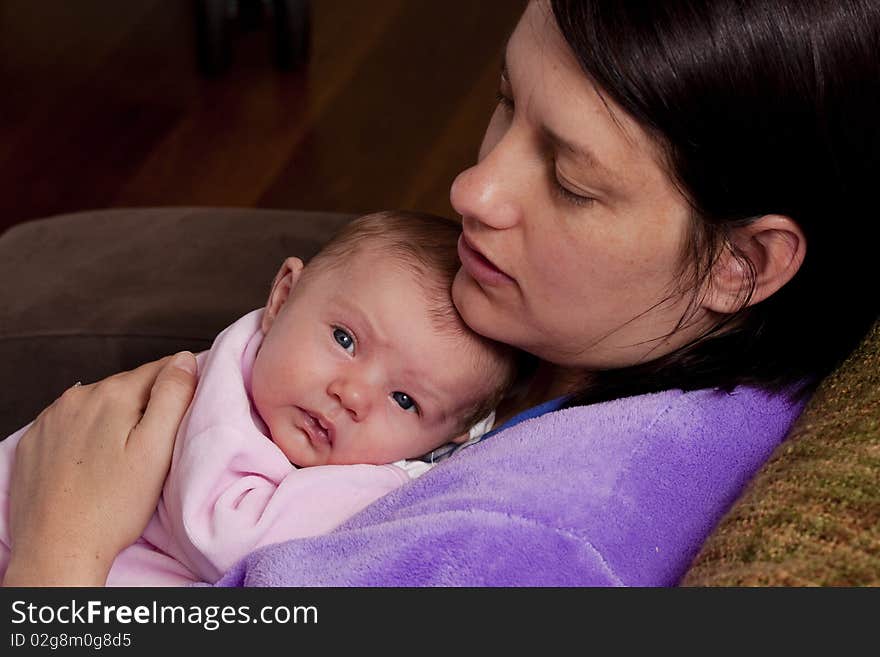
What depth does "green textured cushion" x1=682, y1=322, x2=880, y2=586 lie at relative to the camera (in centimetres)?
94

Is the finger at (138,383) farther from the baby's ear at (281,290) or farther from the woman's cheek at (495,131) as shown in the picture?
the woman's cheek at (495,131)

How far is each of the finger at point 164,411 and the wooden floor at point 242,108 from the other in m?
1.68

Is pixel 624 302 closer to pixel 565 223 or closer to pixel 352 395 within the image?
pixel 565 223

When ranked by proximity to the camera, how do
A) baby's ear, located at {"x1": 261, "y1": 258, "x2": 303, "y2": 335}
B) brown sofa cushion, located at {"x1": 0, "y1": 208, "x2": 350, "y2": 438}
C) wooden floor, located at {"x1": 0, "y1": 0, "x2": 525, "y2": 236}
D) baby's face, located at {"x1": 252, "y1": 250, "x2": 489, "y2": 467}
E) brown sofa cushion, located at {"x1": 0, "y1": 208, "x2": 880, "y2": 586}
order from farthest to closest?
Answer: wooden floor, located at {"x1": 0, "y1": 0, "x2": 525, "y2": 236}, brown sofa cushion, located at {"x1": 0, "y1": 208, "x2": 350, "y2": 438}, baby's ear, located at {"x1": 261, "y1": 258, "x2": 303, "y2": 335}, baby's face, located at {"x1": 252, "y1": 250, "x2": 489, "y2": 467}, brown sofa cushion, located at {"x1": 0, "y1": 208, "x2": 880, "y2": 586}


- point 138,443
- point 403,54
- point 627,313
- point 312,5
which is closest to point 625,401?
point 627,313

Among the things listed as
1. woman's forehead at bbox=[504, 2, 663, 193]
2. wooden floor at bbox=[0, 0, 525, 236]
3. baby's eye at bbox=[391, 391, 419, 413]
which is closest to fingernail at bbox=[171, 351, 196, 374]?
baby's eye at bbox=[391, 391, 419, 413]

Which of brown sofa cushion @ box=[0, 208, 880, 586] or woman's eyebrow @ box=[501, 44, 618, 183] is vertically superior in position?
woman's eyebrow @ box=[501, 44, 618, 183]

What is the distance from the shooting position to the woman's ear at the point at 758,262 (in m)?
1.19

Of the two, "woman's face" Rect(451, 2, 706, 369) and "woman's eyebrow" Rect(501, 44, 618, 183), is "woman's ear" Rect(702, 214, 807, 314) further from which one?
"woman's eyebrow" Rect(501, 44, 618, 183)

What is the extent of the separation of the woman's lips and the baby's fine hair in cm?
12

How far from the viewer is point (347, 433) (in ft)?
4.58

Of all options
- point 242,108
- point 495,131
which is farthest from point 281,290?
point 242,108
